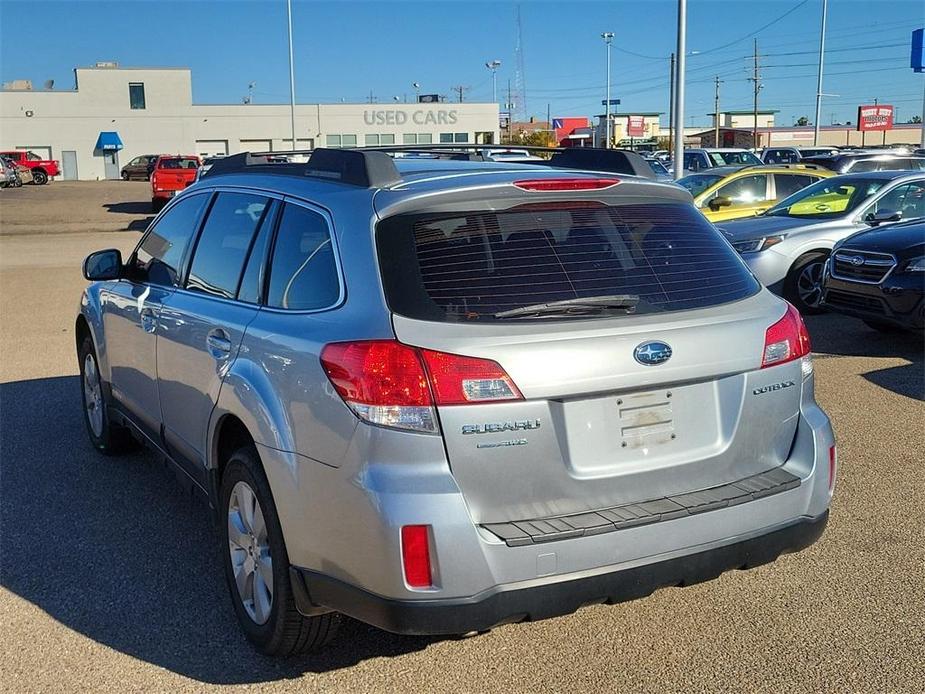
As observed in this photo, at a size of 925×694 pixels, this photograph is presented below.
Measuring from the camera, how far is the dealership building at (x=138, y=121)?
71.1 m

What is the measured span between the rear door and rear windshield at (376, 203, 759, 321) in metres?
0.86

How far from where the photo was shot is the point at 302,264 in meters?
3.55

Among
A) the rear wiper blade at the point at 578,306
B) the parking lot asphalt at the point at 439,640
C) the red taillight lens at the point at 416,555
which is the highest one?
the rear wiper blade at the point at 578,306

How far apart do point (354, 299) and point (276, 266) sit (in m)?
0.70

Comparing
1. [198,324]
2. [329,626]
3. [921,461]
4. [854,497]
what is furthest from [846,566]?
[198,324]

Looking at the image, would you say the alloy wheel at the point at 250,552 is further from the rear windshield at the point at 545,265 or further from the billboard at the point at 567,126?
the billboard at the point at 567,126

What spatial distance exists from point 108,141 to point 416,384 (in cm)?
7463

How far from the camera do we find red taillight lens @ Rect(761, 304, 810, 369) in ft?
11.3

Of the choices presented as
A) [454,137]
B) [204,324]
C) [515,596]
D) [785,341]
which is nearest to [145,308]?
[204,324]

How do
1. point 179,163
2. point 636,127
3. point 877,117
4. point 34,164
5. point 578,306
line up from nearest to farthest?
point 578,306
point 179,163
point 34,164
point 877,117
point 636,127

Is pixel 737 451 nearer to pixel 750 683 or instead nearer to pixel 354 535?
pixel 750 683

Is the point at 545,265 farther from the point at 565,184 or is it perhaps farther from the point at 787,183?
the point at 787,183

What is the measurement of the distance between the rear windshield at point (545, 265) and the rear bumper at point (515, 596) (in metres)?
0.84

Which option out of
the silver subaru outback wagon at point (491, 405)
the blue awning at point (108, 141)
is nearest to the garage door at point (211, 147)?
the blue awning at point (108, 141)
